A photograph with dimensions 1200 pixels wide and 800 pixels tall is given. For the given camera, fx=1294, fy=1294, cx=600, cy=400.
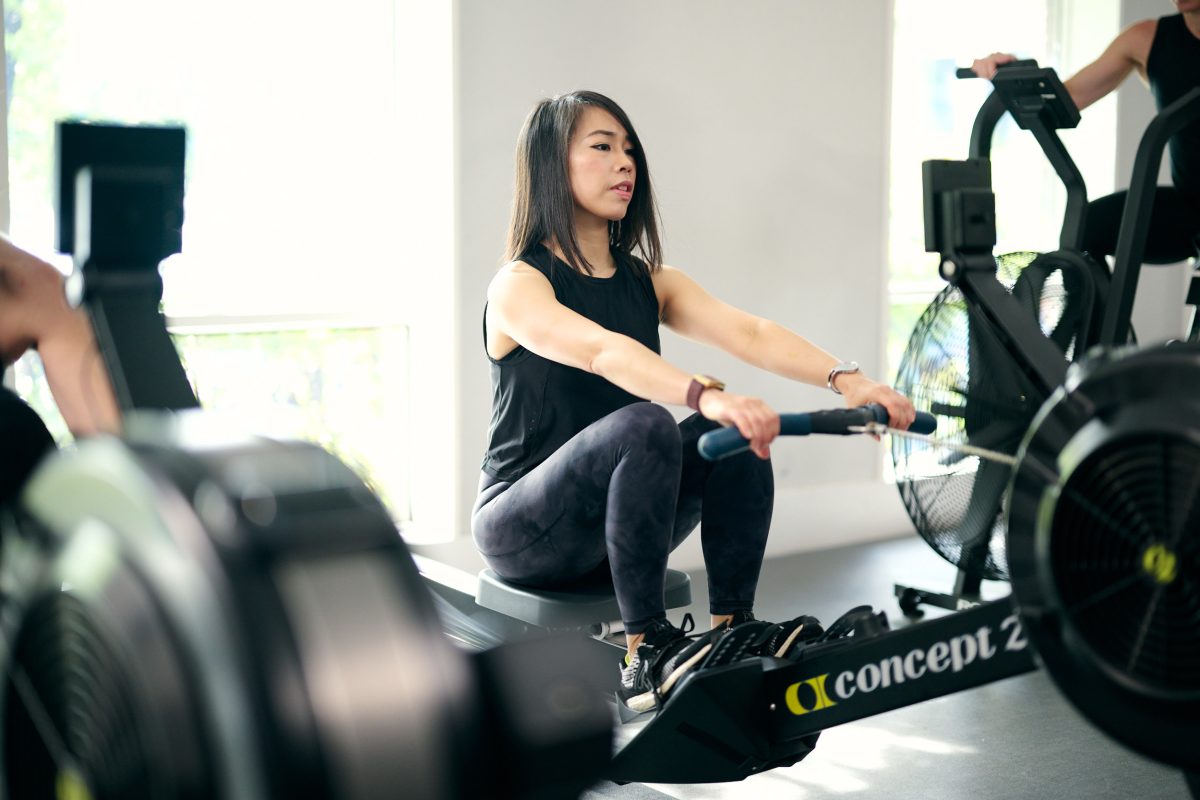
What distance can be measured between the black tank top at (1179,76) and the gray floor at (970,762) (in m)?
1.47

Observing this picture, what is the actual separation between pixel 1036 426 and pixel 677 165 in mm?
2738

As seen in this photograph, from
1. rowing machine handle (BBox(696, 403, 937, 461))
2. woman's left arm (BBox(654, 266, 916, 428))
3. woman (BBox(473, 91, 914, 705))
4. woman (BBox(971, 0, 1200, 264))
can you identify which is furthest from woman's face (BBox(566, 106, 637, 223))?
woman (BBox(971, 0, 1200, 264))

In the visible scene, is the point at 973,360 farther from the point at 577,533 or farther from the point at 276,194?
the point at 276,194

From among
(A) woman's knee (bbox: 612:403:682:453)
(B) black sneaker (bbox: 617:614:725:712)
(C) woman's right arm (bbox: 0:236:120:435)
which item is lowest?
(B) black sneaker (bbox: 617:614:725:712)

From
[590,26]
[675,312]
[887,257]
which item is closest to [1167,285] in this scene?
[887,257]

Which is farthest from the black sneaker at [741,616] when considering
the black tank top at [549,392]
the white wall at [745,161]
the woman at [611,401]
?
the white wall at [745,161]

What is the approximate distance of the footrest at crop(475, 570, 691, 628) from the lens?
2.00 metres

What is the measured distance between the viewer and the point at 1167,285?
5.80 m

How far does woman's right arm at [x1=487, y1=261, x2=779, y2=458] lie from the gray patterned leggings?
0.30 feet

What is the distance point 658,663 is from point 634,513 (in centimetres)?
24

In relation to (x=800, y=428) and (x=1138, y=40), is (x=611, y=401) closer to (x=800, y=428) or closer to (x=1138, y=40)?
(x=800, y=428)

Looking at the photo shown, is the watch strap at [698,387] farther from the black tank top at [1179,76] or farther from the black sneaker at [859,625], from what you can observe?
the black tank top at [1179,76]

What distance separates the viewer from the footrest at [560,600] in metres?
2.00

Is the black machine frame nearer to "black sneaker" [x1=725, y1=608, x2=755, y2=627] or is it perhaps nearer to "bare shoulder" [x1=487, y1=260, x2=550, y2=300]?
"black sneaker" [x1=725, y1=608, x2=755, y2=627]
